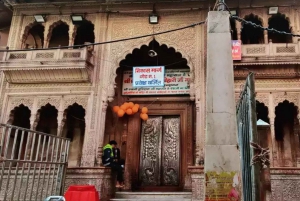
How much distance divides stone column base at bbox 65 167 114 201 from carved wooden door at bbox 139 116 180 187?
2324mm

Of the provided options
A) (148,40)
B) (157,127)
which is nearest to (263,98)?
(157,127)

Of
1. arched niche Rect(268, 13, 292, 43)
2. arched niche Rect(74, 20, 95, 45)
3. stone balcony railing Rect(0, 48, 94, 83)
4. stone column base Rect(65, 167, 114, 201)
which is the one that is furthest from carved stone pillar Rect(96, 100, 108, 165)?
arched niche Rect(268, 13, 292, 43)

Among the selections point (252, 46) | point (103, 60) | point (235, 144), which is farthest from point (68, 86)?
point (235, 144)

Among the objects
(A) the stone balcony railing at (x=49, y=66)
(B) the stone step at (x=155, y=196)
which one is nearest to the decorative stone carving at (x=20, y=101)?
(A) the stone balcony railing at (x=49, y=66)

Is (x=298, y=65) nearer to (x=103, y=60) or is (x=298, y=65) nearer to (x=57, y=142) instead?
(x=103, y=60)

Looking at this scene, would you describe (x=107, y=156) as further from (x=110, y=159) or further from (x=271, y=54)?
(x=271, y=54)

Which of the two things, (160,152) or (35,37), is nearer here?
(160,152)

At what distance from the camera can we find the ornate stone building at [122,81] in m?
9.60

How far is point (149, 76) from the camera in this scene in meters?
10.3

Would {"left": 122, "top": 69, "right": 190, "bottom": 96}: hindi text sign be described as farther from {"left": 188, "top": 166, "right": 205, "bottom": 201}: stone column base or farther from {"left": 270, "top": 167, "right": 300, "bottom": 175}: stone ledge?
{"left": 270, "top": 167, "right": 300, "bottom": 175}: stone ledge

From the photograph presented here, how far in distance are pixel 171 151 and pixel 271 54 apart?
4.75 metres

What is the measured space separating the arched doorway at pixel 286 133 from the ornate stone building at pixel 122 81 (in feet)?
0.10

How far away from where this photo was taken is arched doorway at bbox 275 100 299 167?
408 inches

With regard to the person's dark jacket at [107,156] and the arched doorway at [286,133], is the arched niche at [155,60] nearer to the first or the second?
the person's dark jacket at [107,156]
